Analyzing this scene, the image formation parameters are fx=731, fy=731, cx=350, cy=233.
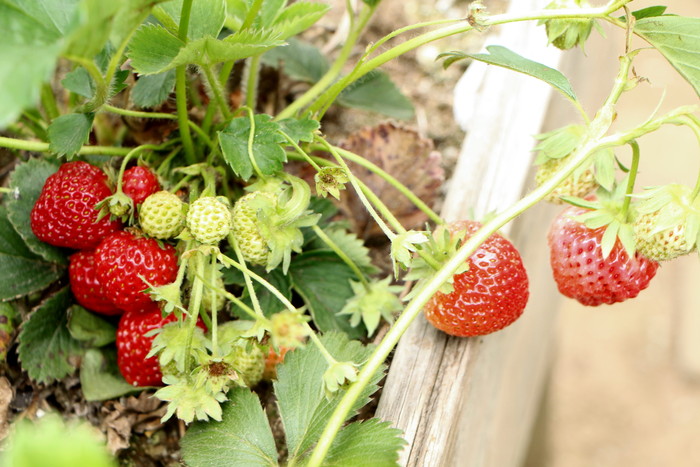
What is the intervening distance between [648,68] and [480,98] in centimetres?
158

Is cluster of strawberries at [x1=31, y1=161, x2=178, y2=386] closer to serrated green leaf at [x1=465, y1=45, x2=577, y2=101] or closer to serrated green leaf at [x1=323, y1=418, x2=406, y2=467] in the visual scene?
serrated green leaf at [x1=323, y1=418, x2=406, y2=467]

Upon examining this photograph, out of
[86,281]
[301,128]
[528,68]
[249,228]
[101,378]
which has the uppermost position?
[528,68]

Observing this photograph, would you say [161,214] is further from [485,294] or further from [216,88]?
[485,294]

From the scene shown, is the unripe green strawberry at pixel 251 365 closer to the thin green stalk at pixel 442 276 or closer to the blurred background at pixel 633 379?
the thin green stalk at pixel 442 276

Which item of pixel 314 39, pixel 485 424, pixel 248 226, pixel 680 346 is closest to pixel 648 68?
pixel 680 346

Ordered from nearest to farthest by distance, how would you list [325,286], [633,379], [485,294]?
[485,294] < [325,286] < [633,379]

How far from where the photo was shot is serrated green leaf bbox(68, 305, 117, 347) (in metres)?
0.83

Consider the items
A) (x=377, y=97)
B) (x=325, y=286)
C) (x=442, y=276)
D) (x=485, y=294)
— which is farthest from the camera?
(x=377, y=97)

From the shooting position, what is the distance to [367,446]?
65 cm

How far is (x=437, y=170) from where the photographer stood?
3.31ft

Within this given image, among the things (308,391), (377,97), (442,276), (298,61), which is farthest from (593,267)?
(298,61)

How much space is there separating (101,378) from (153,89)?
0.33 meters

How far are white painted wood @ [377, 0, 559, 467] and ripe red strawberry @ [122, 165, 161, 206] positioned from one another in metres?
0.33

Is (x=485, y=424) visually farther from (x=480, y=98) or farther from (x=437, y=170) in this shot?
(x=480, y=98)
